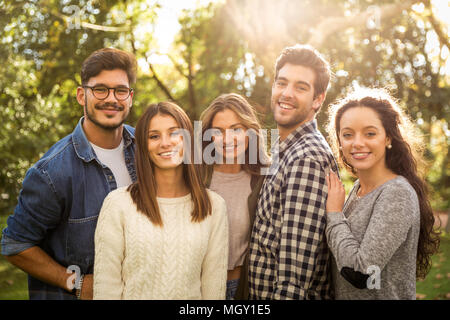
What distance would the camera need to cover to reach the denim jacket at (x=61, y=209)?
2.36 metres

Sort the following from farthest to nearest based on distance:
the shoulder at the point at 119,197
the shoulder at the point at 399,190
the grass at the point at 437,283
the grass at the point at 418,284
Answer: the grass at the point at 437,283
the grass at the point at 418,284
the shoulder at the point at 119,197
the shoulder at the point at 399,190

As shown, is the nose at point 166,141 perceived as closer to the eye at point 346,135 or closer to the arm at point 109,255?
the arm at point 109,255

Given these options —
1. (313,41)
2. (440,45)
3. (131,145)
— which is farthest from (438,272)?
(131,145)

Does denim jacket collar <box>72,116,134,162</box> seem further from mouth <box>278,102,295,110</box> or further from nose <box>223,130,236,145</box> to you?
mouth <box>278,102,295,110</box>

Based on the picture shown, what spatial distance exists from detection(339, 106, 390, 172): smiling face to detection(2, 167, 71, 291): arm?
5.79ft

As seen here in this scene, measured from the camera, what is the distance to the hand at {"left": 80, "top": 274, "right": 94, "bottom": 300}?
7.67ft

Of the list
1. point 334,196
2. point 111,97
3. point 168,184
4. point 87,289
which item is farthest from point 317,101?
point 87,289

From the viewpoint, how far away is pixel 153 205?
2.20m

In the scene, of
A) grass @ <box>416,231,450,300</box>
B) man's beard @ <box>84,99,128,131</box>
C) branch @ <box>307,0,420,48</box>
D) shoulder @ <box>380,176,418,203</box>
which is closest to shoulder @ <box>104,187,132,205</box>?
man's beard @ <box>84,99,128,131</box>

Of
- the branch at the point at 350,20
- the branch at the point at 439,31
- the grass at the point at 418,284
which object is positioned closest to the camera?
the grass at the point at 418,284

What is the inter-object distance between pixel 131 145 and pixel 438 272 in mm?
6518

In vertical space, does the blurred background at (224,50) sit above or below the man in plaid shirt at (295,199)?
above

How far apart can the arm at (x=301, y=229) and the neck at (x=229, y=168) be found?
0.66m

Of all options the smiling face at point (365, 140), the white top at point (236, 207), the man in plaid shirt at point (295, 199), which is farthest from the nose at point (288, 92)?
the white top at point (236, 207)
